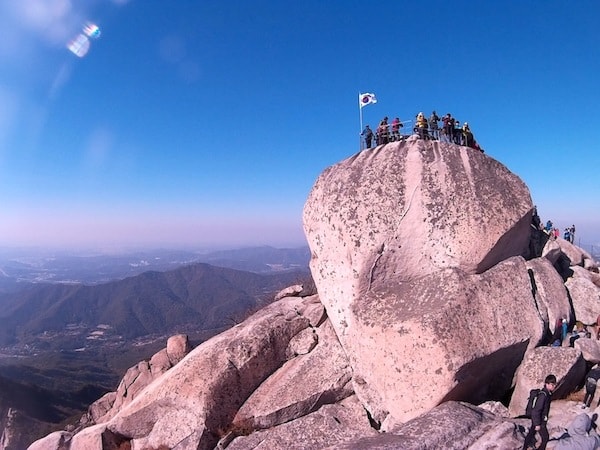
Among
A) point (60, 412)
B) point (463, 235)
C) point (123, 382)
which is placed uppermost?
point (463, 235)

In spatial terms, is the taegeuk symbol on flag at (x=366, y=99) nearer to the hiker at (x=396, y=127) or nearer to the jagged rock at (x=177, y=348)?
the hiker at (x=396, y=127)

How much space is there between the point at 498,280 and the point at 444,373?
202 inches

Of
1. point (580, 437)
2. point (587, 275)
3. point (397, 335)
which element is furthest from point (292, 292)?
point (580, 437)

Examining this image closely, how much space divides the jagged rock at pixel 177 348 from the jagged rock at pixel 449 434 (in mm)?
18261

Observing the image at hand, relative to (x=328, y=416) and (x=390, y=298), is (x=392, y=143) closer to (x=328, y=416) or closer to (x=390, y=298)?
(x=390, y=298)

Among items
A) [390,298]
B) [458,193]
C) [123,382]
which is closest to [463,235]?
[458,193]

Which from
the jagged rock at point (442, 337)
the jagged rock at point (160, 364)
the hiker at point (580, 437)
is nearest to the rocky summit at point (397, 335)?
the jagged rock at point (442, 337)

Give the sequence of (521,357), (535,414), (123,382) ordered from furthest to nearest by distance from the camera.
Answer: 1. (123,382)
2. (521,357)
3. (535,414)

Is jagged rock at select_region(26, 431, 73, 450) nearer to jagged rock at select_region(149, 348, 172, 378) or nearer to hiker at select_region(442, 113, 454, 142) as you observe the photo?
jagged rock at select_region(149, 348, 172, 378)

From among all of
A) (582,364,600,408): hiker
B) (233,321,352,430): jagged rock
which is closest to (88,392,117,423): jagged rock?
(233,321,352,430): jagged rock

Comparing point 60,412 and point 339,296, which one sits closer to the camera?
point 339,296

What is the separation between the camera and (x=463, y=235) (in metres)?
17.8

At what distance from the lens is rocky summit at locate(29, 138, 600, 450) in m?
14.8

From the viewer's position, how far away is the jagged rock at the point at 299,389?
707 inches
